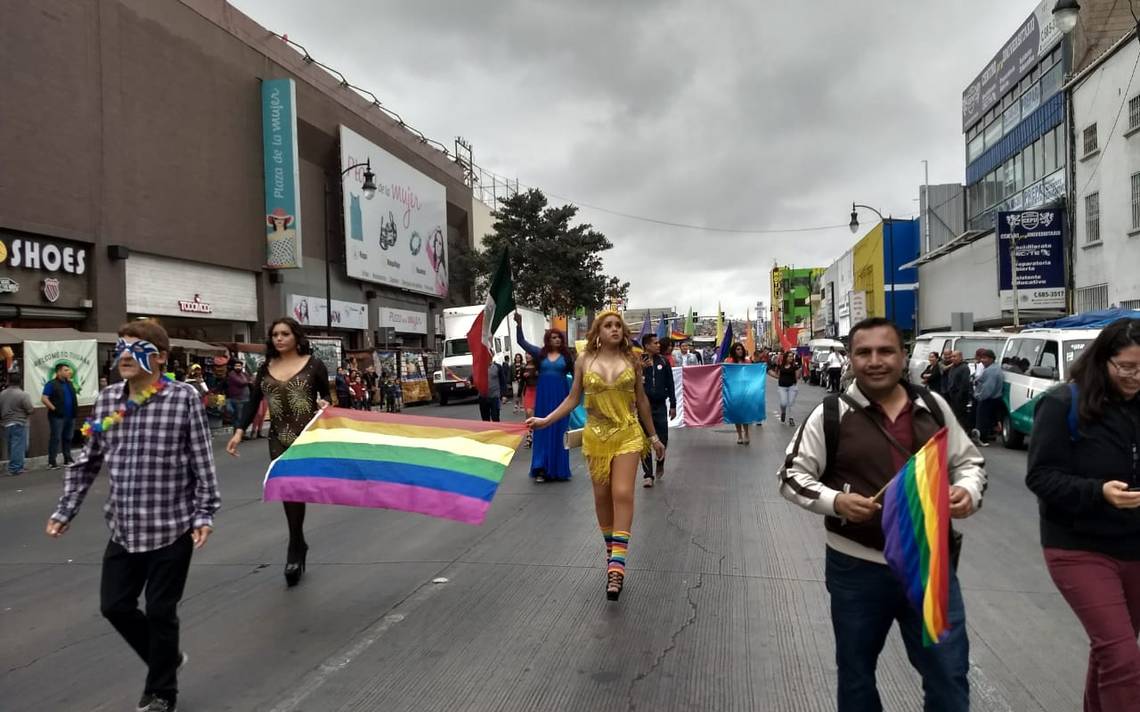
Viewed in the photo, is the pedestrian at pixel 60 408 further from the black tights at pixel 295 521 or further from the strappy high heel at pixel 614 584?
the strappy high heel at pixel 614 584

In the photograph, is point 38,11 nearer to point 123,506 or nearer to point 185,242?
point 185,242

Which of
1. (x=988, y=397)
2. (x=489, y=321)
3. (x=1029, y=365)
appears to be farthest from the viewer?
(x=988, y=397)

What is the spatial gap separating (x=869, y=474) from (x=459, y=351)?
31.9 m

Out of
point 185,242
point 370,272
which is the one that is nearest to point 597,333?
point 185,242

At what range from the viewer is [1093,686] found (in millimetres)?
3080

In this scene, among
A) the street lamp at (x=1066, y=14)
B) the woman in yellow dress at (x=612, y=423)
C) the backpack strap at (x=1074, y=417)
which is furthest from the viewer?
the street lamp at (x=1066, y=14)

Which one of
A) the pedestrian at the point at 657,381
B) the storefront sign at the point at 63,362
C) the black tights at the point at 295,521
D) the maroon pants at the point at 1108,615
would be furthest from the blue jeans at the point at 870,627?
the storefront sign at the point at 63,362

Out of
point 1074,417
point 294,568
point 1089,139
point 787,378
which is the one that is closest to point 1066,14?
point 787,378

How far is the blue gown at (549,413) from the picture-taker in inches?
397

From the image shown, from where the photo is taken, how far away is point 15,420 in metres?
14.5

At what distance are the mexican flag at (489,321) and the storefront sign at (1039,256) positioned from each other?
23.1 metres

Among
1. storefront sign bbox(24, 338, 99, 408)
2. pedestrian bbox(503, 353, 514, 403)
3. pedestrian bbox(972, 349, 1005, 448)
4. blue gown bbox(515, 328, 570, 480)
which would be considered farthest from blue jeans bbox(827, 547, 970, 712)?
pedestrian bbox(503, 353, 514, 403)

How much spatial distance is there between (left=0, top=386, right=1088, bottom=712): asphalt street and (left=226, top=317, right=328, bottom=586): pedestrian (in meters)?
0.37

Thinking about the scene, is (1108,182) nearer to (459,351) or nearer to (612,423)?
(459,351)
